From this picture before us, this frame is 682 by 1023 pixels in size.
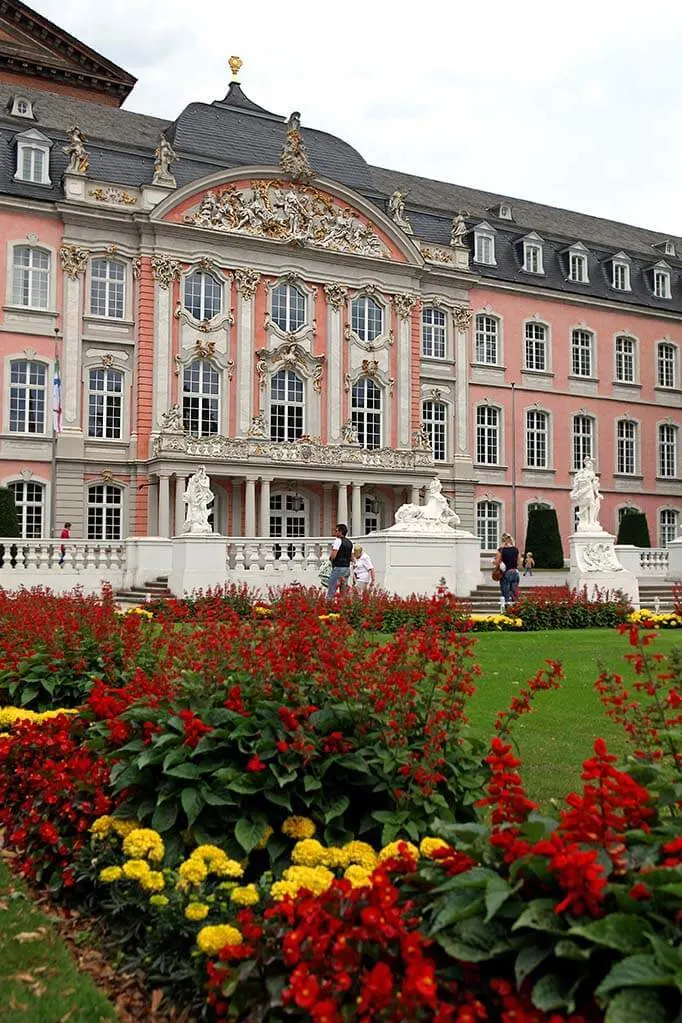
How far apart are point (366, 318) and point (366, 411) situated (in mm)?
3714

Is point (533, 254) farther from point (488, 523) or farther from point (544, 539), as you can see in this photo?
point (544, 539)

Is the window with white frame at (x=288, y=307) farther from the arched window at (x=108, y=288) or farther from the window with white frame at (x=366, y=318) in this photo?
the arched window at (x=108, y=288)

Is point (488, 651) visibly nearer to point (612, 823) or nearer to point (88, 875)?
point (88, 875)

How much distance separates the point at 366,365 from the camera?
3881 cm

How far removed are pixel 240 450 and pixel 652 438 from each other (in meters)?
21.5

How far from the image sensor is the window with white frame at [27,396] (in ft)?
111

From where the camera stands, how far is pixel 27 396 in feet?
112

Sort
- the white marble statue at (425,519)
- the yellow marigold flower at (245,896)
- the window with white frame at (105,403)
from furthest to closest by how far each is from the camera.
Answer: the window with white frame at (105,403), the white marble statue at (425,519), the yellow marigold flower at (245,896)

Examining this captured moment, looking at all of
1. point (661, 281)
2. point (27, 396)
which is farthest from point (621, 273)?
point (27, 396)

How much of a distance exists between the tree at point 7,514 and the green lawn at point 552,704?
18.8 meters

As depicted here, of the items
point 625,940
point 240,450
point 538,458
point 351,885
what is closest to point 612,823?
point 625,940

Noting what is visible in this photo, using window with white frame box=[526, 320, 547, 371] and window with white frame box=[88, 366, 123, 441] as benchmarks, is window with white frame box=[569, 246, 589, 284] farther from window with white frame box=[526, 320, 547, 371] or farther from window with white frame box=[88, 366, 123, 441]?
window with white frame box=[88, 366, 123, 441]

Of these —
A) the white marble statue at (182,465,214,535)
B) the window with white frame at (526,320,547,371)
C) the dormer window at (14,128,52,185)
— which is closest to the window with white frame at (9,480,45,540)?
the dormer window at (14,128,52,185)

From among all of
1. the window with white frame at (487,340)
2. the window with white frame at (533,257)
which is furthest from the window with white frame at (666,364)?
the window with white frame at (487,340)
